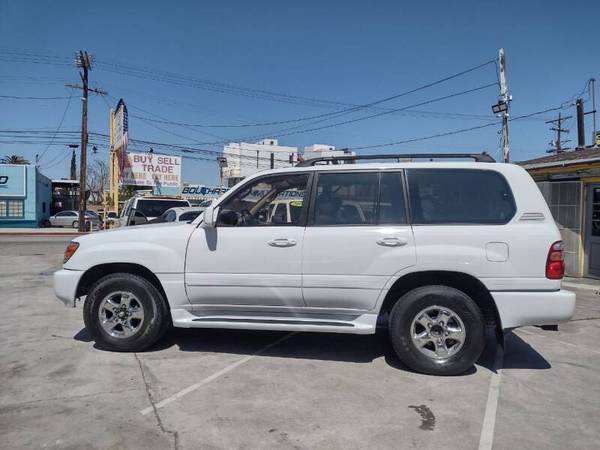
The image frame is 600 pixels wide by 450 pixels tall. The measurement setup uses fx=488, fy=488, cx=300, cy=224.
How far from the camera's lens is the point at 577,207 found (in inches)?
452

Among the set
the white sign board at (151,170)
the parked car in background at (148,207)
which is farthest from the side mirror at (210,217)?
the white sign board at (151,170)

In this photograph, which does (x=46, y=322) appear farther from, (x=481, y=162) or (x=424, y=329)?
(x=481, y=162)

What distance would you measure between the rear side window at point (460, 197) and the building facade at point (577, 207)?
744 cm

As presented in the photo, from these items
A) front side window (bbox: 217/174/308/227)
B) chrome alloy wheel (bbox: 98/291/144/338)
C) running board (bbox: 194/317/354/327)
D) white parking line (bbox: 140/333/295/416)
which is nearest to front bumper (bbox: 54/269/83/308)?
chrome alloy wheel (bbox: 98/291/144/338)

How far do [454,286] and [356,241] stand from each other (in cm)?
103

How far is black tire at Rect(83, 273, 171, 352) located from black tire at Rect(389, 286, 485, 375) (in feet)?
7.71

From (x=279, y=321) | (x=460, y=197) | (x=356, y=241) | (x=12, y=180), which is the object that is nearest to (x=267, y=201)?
(x=356, y=241)

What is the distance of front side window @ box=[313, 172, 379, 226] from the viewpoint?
470 cm

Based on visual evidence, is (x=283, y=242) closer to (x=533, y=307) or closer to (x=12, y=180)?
(x=533, y=307)

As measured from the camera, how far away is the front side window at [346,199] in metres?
4.70

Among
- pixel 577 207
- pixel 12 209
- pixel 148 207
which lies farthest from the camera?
pixel 12 209

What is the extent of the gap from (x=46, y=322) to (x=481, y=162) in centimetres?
577

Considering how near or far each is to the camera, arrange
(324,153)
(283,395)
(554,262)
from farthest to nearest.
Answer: (324,153)
(554,262)
(283,395)

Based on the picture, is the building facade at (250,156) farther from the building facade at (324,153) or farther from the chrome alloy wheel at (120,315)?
the chrome alloy wheel at (120,315)
